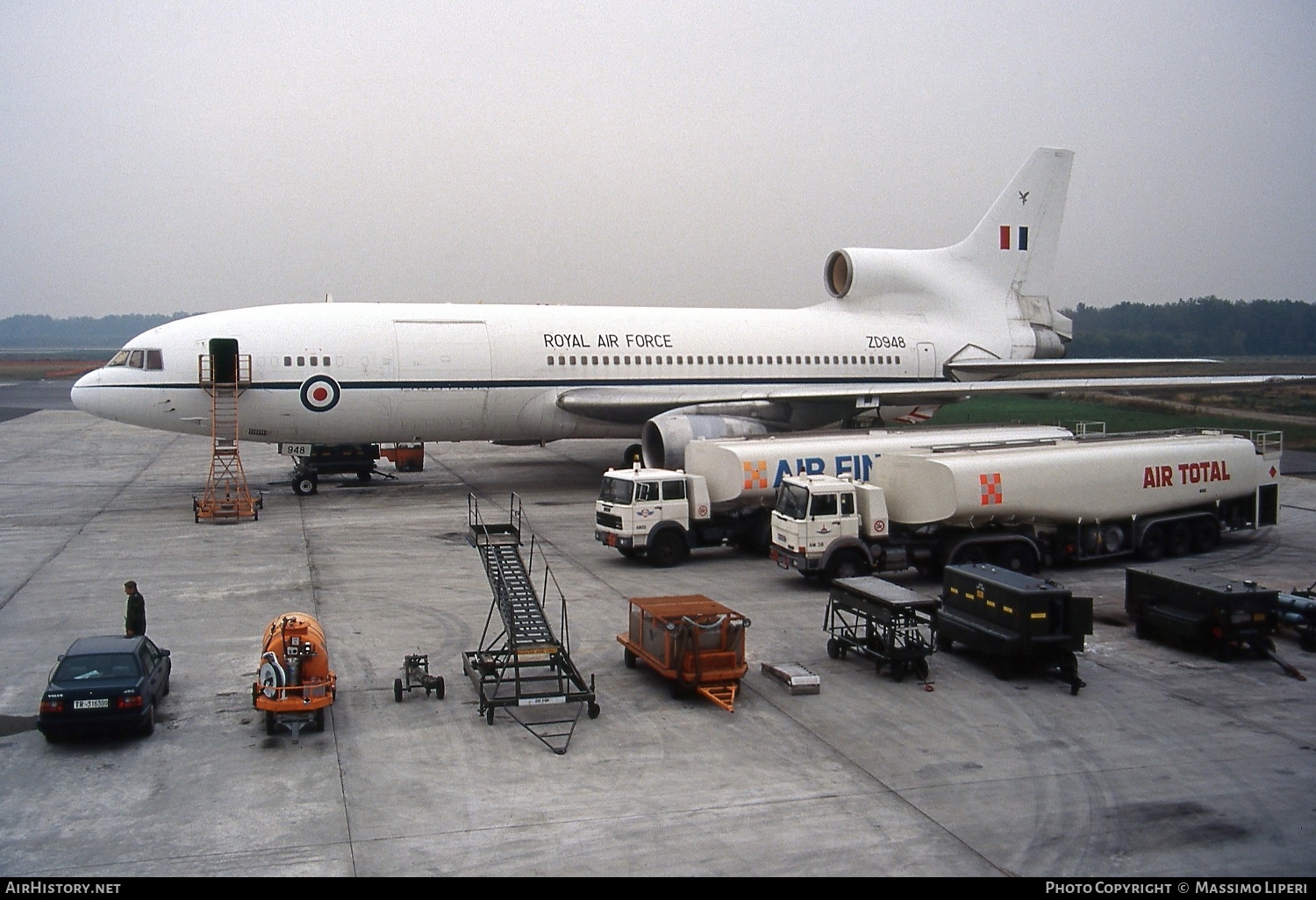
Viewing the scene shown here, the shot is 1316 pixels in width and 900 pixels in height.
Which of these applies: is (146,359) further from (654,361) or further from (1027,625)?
(1027,625)

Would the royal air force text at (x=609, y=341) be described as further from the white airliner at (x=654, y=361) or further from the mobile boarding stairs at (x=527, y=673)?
the mobile boarding stairs at (x=527, y=673)

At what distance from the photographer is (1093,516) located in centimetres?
2172

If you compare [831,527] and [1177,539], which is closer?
[831,527]

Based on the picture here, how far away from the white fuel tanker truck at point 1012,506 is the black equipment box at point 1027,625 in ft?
14.8

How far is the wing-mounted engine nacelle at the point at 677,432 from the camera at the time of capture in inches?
1087

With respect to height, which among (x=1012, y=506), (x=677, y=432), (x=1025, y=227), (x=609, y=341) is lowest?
(x=1012, y=506)

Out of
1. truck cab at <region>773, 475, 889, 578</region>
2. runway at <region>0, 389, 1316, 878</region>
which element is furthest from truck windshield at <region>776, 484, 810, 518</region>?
runway at <region>0, 389, 1316, 878</region>

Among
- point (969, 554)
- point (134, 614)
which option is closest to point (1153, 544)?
point (969, 554)

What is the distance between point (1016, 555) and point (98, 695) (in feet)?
52.5

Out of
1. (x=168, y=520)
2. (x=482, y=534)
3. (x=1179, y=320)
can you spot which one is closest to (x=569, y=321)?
(x=168, y=520)

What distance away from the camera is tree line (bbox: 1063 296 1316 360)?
3462 inches

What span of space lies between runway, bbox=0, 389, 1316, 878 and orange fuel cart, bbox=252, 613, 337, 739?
369 millimetres

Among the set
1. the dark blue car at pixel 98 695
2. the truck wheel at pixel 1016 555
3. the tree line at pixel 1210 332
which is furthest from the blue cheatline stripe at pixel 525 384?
the tree line at pixel 1210 332

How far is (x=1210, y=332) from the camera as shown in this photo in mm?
97812
